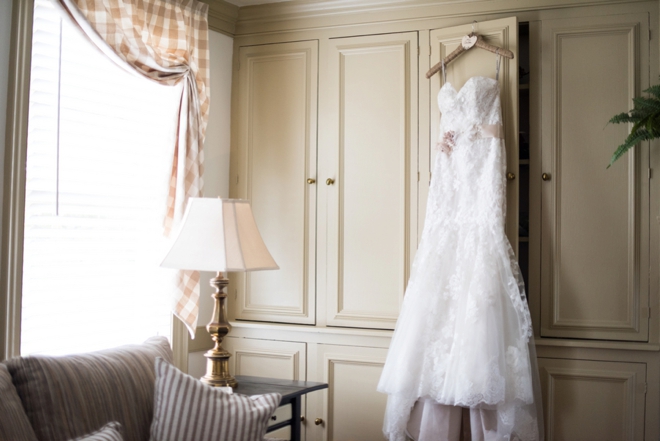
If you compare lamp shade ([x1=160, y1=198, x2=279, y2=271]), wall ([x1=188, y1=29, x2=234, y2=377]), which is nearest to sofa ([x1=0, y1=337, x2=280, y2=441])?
lamp shade ([x1=160, y1=198, x2=279, y2=271])

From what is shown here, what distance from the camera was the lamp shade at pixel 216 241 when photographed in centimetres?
218

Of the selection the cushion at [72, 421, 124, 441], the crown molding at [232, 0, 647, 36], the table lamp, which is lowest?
the cushion at [72, 421, 124, 441]

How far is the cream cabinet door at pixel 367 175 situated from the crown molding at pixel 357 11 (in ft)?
0.38

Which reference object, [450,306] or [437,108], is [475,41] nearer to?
[437,108]

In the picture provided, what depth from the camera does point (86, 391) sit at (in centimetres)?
174

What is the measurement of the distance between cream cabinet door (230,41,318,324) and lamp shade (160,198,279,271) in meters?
0.95

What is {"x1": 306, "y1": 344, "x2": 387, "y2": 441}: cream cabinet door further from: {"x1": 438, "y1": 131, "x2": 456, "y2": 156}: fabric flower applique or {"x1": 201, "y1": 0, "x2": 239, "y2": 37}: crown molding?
{"x1": 201, "y1": 0, "x2": 239, "y2": 37}: crown molding

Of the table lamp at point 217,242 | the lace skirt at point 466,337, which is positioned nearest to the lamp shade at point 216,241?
the table lamp at point 217,242

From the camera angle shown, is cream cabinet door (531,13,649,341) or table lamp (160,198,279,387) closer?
table lamp (160,198,279,387)

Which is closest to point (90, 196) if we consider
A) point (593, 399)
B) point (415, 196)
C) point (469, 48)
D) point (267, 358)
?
point (267, 358)

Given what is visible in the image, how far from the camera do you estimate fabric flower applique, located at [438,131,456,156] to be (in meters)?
2.84

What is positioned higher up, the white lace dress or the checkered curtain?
the checkered curtain

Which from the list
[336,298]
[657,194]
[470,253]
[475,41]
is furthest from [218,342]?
[657,194]

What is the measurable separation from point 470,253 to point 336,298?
818 millimetres
